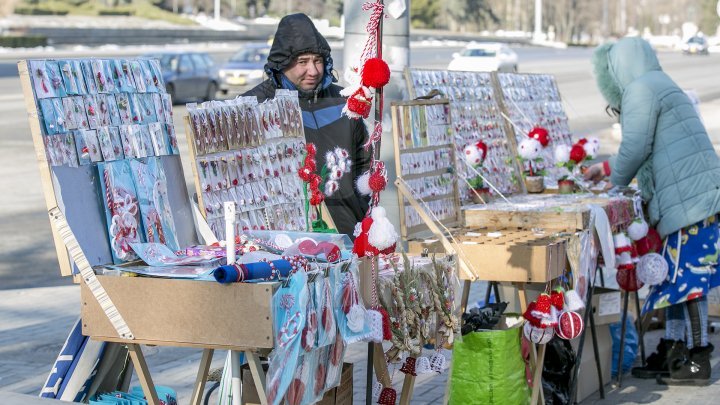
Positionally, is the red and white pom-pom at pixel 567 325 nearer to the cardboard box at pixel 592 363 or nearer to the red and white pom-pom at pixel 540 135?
the cardboard box at pixel 592 363

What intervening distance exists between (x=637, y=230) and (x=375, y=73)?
287 cm

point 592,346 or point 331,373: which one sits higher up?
point 331,373

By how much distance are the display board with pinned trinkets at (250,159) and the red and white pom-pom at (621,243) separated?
2.31 m

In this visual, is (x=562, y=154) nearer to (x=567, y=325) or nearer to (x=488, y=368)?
(x=567, y=325)

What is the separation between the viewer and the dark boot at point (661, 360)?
6914 mm

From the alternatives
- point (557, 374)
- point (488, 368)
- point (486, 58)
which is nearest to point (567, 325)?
point (488, 368)

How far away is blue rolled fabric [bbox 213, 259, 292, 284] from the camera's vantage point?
3.64 metres

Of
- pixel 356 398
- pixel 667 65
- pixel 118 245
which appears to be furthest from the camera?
pixel 667 65

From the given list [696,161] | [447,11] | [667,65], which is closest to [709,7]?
[447,11]

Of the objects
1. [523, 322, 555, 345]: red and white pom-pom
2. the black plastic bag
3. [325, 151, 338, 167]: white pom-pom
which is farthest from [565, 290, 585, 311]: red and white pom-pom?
[325, 151, 338, 167]: white pom-pom

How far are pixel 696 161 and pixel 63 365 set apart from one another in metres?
4.01

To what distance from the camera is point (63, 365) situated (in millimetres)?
4258

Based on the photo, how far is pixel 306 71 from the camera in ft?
17.6

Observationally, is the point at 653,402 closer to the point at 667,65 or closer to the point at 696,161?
the point at 696,161
